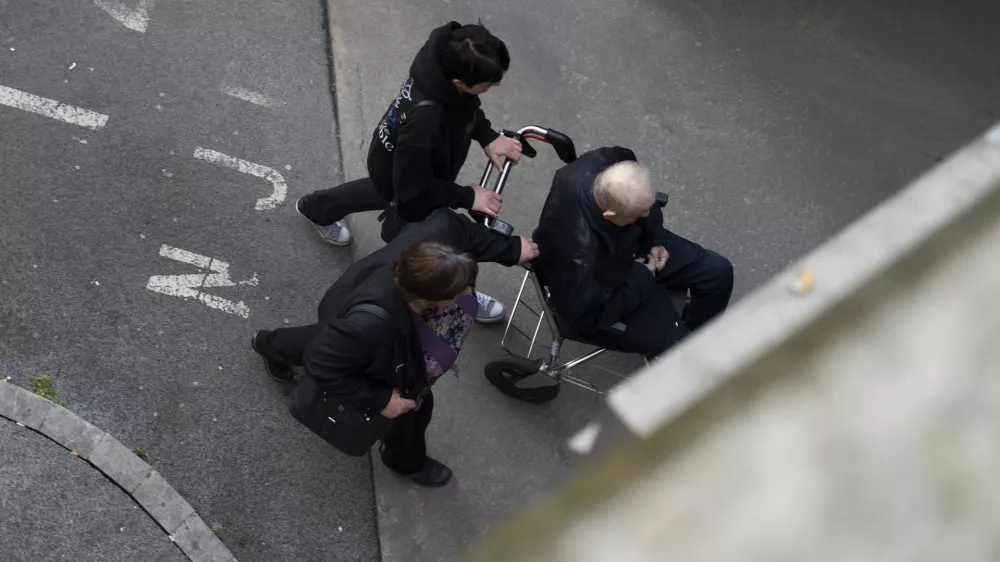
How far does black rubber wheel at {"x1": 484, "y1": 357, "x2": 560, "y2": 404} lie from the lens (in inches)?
159

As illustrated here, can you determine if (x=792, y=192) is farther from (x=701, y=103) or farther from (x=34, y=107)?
(x=34, y=107)

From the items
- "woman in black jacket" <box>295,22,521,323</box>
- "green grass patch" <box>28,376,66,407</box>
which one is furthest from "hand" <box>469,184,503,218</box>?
"green grass patch" <box>28,376,66,407</box>

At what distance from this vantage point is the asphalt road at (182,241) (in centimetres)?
387

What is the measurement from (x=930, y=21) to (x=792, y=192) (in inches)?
90.5

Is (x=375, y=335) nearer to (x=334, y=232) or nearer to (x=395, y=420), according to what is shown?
(x=395, y=420)

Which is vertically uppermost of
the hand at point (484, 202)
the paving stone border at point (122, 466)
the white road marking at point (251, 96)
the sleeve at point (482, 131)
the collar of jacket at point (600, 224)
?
the collar of jacket at point (600, 224)

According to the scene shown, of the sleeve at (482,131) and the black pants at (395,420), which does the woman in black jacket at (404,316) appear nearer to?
the black pants at (395,420)

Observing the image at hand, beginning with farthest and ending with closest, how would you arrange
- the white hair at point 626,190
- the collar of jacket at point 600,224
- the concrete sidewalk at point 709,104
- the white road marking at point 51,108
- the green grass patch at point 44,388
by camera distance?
the concrete sidewalk at point 709,104
the white road marking at point 51,108
the green grass patch at point 44,388
the collar of jacket at point 600,224
the white hair at point 626,190

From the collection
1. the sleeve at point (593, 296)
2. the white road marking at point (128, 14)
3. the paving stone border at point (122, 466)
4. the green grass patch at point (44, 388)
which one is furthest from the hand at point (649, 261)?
the white road marking at point (128, 14)

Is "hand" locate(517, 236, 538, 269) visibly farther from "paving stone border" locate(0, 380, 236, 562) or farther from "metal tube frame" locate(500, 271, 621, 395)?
"paving stone border" locate(0, 380, 236, 562)

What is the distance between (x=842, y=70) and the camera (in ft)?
19.7

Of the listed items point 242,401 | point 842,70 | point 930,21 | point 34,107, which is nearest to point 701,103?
point 842,70

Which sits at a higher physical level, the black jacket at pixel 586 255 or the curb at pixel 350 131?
the black jacket at pixel 586 255

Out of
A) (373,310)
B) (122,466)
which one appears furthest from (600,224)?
(122,466)
